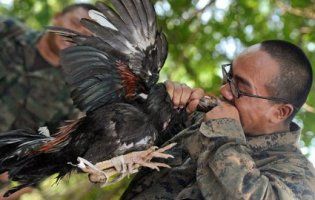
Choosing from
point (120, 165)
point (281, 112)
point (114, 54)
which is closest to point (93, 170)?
point (120, 165)

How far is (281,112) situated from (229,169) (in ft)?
1.83

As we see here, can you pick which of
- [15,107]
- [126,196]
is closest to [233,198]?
[126,196]

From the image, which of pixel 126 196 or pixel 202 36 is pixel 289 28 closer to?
pixel 202 36

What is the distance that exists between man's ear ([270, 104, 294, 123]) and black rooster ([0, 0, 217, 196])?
51 cm

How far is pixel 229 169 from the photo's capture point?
2.56 metres

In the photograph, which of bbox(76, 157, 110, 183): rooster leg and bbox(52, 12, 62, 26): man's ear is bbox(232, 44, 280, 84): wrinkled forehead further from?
bbox(52, 12, 62, 26): man's ear

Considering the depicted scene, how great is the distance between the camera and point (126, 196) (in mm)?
3086

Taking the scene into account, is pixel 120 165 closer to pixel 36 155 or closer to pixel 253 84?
pixel 36 155

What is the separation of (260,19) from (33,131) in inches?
97.3

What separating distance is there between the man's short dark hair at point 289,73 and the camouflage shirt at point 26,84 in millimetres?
1965

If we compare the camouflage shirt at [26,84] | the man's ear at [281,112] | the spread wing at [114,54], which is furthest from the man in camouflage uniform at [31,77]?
the man's ear at [281,112]

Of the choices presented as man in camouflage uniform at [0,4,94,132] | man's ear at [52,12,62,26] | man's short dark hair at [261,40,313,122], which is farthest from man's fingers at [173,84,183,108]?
man's ear at [52,12,62,26]

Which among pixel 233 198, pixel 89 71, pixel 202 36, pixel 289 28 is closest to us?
pixel 233 198

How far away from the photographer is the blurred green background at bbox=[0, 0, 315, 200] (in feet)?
14.9
